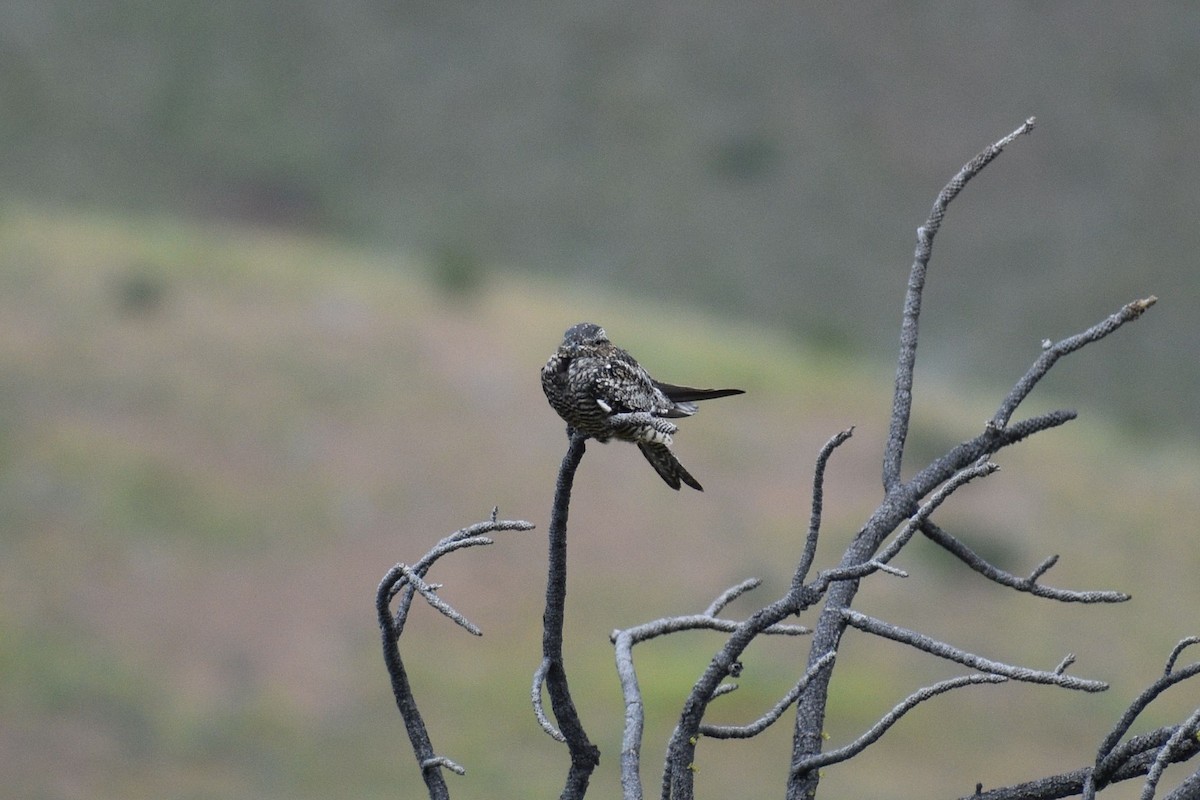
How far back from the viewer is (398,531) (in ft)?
76.9

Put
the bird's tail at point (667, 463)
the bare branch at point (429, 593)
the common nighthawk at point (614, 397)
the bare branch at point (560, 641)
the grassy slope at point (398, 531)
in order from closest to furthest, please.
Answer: the bare branch at point (429, 593), the bare branch at point (560, 641), the common nighthawk at point (614, 397), the bird's tail at point (667, 463), the grassy slope at point (398, 531)

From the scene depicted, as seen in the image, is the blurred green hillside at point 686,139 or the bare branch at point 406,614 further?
the blurred green hillside at point 686,139

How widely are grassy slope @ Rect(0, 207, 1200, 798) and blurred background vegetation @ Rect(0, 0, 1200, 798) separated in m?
0.08

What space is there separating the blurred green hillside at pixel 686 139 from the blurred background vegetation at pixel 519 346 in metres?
0.14

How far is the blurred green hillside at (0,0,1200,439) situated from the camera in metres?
49.0

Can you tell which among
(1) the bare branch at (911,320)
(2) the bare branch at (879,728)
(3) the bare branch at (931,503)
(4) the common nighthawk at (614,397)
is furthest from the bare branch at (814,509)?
(4) the common nighthawk at (614,397)

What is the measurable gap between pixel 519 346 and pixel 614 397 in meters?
23.4

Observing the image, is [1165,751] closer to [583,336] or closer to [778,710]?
[778,710]

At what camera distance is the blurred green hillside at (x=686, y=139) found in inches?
1928

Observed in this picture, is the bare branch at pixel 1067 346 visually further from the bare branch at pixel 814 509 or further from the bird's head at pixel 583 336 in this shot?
the bird's head at pixel 583 336

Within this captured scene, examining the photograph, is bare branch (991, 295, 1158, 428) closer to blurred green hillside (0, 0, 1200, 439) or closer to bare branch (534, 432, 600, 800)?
bare branch (534, 432, 600, 800)

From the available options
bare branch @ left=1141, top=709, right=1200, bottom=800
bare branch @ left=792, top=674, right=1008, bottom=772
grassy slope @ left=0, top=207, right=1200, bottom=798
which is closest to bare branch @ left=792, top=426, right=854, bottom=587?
bare branch @ left=792, top=674, right=1008, bottom=772

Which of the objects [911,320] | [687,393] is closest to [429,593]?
[911,320]

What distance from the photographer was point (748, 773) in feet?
59.1
